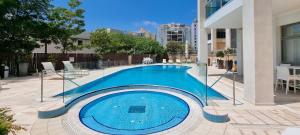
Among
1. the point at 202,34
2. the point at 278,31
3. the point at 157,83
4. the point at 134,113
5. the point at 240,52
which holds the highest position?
the point at 202,34

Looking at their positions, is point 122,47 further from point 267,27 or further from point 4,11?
point 267,27

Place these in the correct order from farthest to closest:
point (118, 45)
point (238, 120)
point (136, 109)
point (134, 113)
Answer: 1. point (118, 45)
2. point (136, 109)
3. point (134, 113)
4. point (238, 120)

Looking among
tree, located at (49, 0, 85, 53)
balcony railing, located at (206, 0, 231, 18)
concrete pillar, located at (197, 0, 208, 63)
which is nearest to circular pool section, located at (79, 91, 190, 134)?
balcony railing, located at (206, 0, 231, 18)

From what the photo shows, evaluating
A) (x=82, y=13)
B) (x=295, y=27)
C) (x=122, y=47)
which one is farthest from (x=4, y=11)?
(x=122, y=47)

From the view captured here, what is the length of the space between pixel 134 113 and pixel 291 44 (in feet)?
25.2

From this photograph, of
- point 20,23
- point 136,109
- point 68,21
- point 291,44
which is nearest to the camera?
point 136,109

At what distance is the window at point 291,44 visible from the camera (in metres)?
8.80

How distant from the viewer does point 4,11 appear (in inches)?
530

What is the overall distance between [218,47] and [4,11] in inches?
1313

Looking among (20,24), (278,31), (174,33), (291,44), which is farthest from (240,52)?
(174,33)

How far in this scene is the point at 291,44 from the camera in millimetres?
9164

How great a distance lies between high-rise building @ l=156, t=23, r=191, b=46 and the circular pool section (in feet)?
371

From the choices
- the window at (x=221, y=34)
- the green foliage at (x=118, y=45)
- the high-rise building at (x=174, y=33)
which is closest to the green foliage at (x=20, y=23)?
the green foliage at (x=118, y=45)

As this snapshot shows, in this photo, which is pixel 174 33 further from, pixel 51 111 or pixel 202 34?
pixel 51 111
